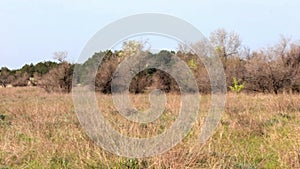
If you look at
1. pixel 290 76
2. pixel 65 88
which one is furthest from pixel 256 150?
pixel 65 88

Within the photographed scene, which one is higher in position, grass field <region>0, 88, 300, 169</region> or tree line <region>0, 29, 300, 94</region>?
tree line <region>0, 29, 300, 94</region>

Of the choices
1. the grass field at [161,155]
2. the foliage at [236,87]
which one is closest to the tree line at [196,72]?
the foliage at [236,87]

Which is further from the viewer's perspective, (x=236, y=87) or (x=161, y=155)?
(x=236, y=87)

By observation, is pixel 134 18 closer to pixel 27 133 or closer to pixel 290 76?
pixel 27 133

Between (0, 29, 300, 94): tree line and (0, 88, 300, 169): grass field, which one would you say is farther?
(0, 29, 300, 94): tree line

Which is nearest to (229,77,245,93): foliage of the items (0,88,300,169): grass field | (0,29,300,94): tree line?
(0,29,300,94): tree line

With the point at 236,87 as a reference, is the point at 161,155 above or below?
below

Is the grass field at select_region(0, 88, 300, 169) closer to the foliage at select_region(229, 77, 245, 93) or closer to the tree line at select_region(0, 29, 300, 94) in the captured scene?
the tree line at select_region(0, 29, 300, 94)

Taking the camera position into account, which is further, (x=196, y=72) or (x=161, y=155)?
(x=196, y=72)

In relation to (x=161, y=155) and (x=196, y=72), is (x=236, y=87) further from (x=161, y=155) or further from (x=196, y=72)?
(x=161, y=155)

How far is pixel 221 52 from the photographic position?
34.9 m

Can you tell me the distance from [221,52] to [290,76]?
13.0 m

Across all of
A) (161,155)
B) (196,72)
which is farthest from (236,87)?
(161,155)

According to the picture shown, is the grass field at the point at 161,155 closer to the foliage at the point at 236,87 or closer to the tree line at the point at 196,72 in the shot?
the tree line at the point at 196,72
